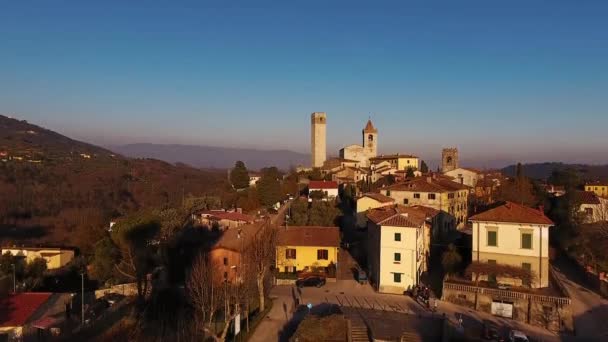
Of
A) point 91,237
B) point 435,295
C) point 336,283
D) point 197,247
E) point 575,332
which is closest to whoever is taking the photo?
point 575,332

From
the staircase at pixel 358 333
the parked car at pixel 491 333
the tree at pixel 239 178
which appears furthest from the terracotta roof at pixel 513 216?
the tree at pixel 239 178

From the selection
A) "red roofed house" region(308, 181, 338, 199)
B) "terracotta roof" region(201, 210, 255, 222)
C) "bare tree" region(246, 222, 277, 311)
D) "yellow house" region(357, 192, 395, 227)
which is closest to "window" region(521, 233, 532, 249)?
"bare tree" region(246, 222, 277, 311)

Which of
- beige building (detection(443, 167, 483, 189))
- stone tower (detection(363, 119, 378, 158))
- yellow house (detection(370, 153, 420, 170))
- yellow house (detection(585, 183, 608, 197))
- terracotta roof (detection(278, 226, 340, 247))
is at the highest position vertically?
stone tower (detection(363, 119, 378, 158))

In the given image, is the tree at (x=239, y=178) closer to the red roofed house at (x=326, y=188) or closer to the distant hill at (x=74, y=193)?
the distant hill at (x=74, y=193)

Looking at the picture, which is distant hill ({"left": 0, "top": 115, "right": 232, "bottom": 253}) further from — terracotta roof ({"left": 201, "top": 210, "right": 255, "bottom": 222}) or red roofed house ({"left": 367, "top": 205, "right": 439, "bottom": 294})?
red roofed house ({"left": 367, "top": 205, "right": 439, "bottom": 294})

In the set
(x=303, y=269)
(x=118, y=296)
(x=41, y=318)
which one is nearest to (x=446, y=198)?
(x=303, y=269)

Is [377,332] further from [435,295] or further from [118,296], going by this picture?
[118,296]

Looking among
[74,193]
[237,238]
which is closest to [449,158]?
[237,238]
